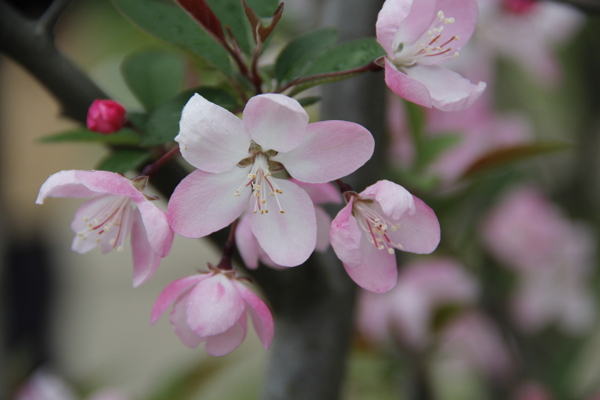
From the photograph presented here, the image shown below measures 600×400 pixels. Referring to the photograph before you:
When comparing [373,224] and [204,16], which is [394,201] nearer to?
[373,224]

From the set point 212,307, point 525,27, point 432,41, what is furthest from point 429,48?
point 525,27

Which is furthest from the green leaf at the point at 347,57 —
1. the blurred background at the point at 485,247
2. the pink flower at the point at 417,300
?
the pink flower at the point at 417,300

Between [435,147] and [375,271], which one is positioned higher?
[375,271]

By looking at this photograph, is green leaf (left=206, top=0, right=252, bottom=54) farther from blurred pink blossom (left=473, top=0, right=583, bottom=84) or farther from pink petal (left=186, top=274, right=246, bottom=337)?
blurred pink blossom (left=473, top=0, right=583, bottom=84)

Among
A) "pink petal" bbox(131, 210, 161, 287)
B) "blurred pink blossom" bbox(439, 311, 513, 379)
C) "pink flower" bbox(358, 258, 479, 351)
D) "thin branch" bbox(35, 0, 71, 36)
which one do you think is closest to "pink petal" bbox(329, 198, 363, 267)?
"pink petal" bbox(131, 210, 161, 287)

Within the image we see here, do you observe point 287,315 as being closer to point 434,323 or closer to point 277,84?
point 277,84

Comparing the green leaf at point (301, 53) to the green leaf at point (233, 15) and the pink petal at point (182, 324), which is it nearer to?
Result: the green leaf at point (233, 15)
